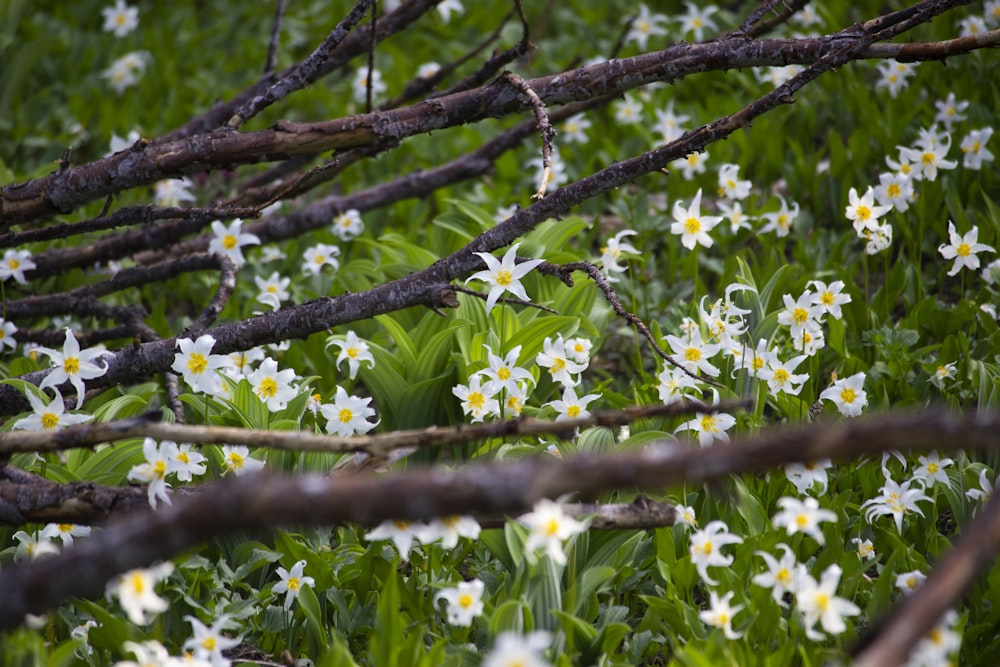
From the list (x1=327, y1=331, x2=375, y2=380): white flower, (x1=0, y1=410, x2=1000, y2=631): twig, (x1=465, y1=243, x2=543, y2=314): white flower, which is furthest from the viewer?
(x1=327, y1=331, x2=375, y2=380): white flower

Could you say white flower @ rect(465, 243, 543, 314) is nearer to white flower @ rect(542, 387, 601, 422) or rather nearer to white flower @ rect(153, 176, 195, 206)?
white flower @ rect(542, 387, 601, 422)

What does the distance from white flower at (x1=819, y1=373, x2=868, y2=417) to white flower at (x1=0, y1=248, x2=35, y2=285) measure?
9.78ft

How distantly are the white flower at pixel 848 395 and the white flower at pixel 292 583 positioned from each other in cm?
158

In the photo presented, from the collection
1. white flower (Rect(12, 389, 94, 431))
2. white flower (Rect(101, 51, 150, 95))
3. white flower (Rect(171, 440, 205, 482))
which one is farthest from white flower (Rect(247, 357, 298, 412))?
white flower (Rect(101, 51, 150, 95))

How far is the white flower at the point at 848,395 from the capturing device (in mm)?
2584

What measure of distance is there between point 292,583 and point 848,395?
1.69 meters

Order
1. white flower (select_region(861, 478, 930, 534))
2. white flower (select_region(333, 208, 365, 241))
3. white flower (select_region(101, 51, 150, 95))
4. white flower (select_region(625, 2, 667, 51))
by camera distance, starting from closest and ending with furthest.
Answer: white flower (select_region(861, 478, 930, 534)), white flower (select_region(333, 208, 365, 241)), white flower (select_region(625, 2, 667, 51)), white flower (select_region(101, 51, 150, 95))

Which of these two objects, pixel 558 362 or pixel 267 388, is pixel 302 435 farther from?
pixel 558 362

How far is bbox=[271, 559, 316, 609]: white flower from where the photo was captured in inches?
87.4

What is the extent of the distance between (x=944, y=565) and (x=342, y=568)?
63.6 inches

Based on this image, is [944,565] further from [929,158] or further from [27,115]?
[27,115]

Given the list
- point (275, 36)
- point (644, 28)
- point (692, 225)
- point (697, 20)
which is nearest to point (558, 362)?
point (692, 225)

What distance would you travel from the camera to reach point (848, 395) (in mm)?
2590

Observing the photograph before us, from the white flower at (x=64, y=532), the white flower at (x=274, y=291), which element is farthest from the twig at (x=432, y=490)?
the white flower at (x=274, y=291)
